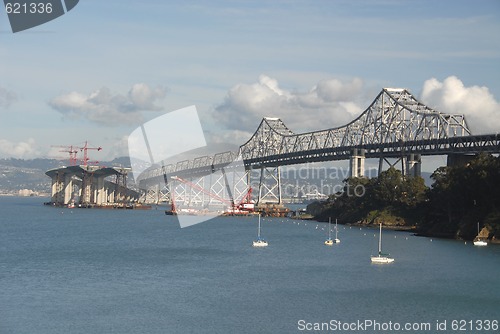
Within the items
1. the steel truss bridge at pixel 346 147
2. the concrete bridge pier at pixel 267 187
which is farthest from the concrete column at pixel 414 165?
the concrete bridge pier at pixel 267 187

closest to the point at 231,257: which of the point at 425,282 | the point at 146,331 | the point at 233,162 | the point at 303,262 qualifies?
the point at 303,262

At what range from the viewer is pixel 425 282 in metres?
43.3

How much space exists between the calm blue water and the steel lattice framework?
126 feet

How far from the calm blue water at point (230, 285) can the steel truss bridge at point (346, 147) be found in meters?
39.8

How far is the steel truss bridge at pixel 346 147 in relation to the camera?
106m

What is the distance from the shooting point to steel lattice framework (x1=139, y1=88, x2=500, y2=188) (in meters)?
103

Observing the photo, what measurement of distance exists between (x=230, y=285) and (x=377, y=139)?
79726 millimetres

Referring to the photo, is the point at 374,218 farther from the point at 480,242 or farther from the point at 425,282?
the point at 425,282

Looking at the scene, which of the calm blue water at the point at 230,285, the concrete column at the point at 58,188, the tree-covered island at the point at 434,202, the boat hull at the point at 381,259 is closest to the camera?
the calm blue water at the point at 230,285

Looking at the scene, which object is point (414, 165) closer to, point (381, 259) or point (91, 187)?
point (381, 259)

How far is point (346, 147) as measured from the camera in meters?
122

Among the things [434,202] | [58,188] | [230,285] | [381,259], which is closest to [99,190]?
[58,188]

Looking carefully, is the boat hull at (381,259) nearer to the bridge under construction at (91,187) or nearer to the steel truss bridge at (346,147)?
the steel truss bridge at (346,147)

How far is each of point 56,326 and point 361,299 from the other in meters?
14.0
